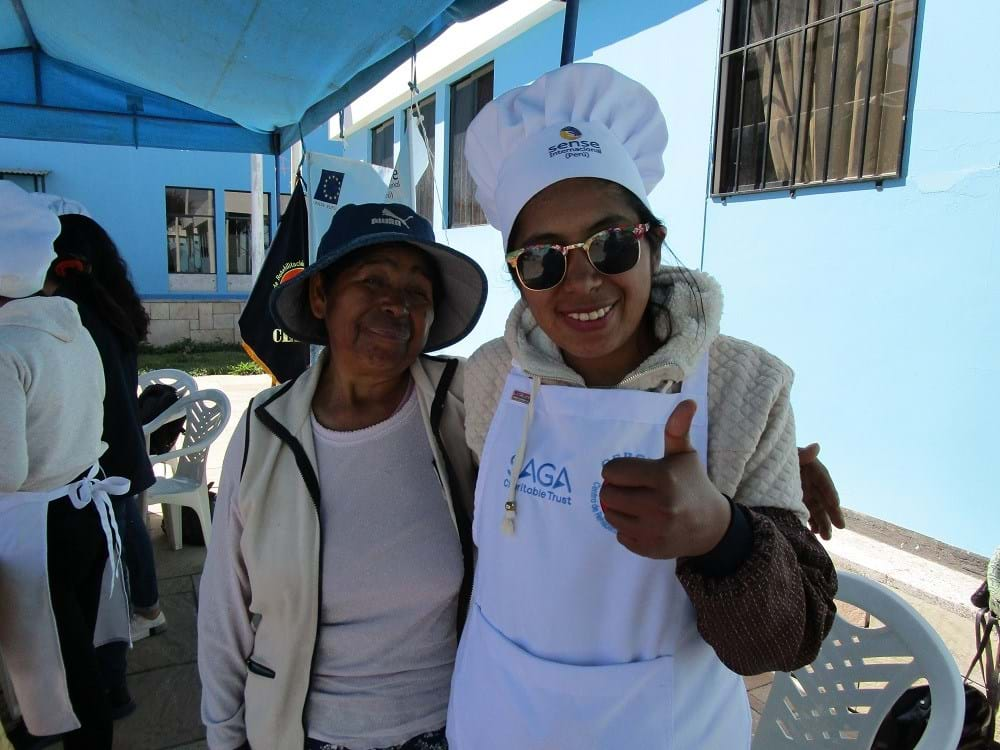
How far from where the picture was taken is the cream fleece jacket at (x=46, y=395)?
1982 mm

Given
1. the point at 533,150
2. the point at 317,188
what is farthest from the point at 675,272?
the point at 317,188

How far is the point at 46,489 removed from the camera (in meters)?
2.22

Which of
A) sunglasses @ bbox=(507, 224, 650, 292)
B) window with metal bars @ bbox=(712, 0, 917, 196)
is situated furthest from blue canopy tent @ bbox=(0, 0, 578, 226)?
window with metal bars @ bbox=(712, 0, 917, 196)

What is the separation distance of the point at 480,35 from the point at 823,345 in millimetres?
4981

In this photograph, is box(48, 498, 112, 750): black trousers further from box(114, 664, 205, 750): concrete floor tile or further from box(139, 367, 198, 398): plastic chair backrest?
box(139, 367, 198, 398): plastic chair backrest

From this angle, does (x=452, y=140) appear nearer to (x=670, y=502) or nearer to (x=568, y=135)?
(x=568, y=135)

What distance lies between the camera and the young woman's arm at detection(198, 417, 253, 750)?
1.40 metres

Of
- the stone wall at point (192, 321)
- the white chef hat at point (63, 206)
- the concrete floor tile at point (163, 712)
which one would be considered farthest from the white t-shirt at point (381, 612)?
the stone wall at point (192, 321)

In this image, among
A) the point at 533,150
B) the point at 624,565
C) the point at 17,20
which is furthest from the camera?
the point at 17,20

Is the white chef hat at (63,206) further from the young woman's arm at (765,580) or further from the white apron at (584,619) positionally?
the young woman's arm at (765,580)

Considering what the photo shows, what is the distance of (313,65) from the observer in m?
3.02

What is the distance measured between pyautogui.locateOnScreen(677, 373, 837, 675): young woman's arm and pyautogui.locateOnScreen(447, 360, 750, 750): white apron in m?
0.09

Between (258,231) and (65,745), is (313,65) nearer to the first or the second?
(65,745)

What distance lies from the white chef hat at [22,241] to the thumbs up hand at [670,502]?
2.06 m
